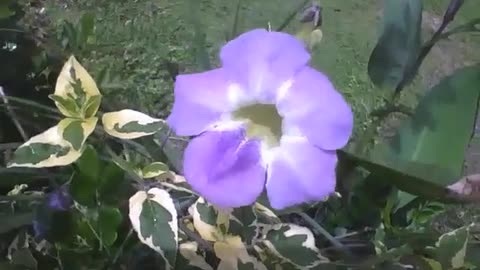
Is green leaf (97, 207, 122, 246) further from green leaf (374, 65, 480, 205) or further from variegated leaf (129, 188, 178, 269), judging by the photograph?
green leaf (374, 65, 480, 205)

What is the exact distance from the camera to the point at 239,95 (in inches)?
12.0

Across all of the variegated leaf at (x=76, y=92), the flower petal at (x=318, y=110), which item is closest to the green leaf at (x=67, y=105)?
the variegated leaf at (x=76, y=92)

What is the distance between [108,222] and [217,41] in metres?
0.22

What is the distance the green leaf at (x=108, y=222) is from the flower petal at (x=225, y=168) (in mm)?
68

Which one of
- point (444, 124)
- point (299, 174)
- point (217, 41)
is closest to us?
point (299, 174)

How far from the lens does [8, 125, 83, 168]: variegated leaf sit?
0.35 meters

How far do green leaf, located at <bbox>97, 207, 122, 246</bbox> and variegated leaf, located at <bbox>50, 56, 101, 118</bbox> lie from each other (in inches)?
1.6

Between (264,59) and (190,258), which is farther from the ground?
(264,59)

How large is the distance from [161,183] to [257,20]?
24cm

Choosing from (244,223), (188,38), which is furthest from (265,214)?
(188,38)

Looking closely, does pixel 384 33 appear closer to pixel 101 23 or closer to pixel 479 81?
pixel 479 81

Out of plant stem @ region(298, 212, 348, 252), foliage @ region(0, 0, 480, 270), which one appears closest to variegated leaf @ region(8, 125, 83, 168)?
foliage @ region(0, 0, 480, 270)

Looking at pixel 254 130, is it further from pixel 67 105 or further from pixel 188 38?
pixel 188 38

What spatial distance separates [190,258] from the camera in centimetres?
37
